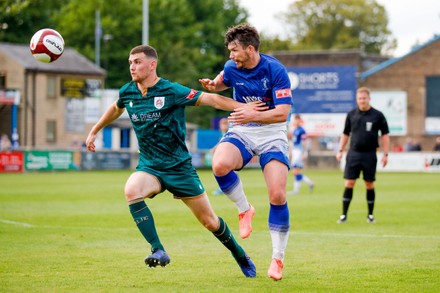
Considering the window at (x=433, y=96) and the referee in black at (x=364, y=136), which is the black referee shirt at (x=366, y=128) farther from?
the window at (x=433, y=96)

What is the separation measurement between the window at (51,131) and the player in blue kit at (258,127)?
6059 centimetres

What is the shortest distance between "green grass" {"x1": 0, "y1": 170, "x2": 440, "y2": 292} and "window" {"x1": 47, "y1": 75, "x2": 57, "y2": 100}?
153 feet

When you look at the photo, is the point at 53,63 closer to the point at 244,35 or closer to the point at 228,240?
the point at 228,240

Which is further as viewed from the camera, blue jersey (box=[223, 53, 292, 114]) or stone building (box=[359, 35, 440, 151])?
stone building (box=[359, 35, 440, 151])

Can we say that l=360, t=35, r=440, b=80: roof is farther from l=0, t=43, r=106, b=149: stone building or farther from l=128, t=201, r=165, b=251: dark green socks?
l=128, t=201, r=165, b=251: dark green socks

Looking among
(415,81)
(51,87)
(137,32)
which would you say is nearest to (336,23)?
(137,32)

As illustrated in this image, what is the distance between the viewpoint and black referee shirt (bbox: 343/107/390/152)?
16562mm

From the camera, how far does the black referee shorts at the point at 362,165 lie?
16.6 meters

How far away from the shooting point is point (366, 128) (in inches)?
653

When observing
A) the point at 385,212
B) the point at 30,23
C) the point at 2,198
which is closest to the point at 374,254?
the point at 385,212

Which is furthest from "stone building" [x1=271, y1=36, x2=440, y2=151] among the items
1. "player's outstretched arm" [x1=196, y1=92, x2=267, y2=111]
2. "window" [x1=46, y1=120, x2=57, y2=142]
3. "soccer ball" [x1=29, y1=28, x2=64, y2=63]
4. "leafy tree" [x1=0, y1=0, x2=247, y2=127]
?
"player's outstretched arm" [x1=196, y1=92, x2=267, y2=111]

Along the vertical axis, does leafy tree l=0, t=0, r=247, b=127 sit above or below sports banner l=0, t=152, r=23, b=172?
above

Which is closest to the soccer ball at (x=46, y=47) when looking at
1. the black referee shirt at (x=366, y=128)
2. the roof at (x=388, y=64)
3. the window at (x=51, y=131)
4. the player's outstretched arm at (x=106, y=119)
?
the player's outstretched arm at (x=106, y=119)

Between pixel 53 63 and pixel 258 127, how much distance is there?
195ft
